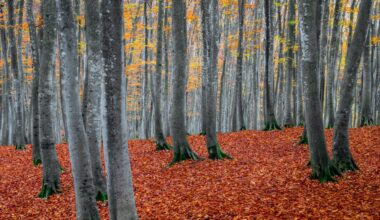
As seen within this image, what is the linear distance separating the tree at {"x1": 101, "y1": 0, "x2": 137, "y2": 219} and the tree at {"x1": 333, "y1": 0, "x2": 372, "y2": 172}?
6145 millimetres

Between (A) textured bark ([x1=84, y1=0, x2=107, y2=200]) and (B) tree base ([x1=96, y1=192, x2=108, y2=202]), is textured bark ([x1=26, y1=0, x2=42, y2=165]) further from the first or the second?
(B) tree base ([x1=96, y1=192, x2=108, y2=202])

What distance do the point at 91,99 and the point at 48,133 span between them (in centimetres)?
302

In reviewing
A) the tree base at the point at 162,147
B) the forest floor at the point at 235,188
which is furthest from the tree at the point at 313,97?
the tree base at the point at 162,147

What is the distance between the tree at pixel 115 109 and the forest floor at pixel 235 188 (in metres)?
2.27

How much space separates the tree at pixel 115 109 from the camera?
4.79 meters

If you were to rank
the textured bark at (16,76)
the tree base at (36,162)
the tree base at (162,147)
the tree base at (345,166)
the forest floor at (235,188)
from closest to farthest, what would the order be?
the forest floor at (235,188), the tree base at (345,166), the tree base at (36,162), the tree base at (162,147), the textured bark at (16,76)

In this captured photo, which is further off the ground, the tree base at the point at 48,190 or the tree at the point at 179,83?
the tree at the point at 179,83

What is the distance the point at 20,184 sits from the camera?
434 inches

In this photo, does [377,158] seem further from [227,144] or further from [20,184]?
[20,184]

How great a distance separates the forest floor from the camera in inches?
270

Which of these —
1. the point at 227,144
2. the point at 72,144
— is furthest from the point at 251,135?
the point at 72,144

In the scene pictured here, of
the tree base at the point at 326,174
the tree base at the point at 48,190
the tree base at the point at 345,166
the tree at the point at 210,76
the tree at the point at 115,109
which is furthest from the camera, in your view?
the tree at the point at 210,76

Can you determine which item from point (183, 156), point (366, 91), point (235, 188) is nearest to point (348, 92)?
point (235, 188)

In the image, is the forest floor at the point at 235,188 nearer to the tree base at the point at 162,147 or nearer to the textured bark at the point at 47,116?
the textured bark at the point at 47,116
